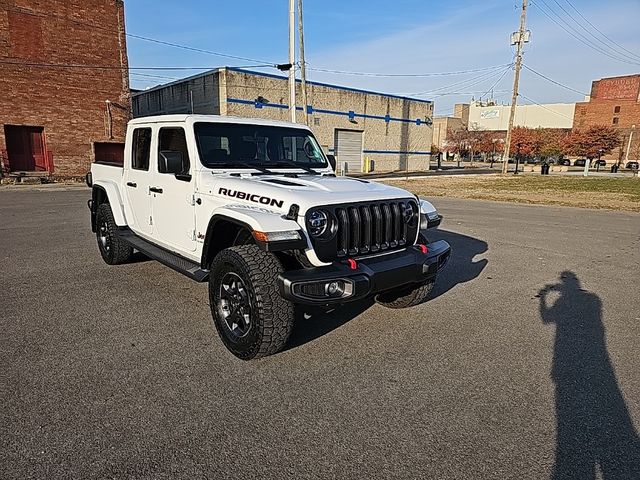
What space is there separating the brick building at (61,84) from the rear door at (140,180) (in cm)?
2126

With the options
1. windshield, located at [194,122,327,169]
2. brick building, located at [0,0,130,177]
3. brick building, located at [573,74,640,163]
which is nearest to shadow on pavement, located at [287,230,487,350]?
windshield, located at [194,122,327,169]

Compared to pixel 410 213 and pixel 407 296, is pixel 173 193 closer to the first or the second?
pixel 410 213

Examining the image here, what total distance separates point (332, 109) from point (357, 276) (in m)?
34.0

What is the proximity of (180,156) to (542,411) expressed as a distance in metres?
3.73

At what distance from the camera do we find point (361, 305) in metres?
4.89

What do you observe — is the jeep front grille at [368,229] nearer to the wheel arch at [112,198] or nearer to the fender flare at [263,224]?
the fender flare at [263,224]

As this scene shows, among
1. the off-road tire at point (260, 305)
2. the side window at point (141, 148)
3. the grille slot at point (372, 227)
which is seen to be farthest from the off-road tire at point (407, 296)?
the side window at point (141, 148)

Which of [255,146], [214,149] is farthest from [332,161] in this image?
[214,149]

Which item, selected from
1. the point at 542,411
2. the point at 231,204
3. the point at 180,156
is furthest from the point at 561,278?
the point at 180,156

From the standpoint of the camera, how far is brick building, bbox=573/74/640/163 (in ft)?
247

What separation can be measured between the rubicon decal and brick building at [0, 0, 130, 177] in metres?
23.6

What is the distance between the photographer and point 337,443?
2.60 m

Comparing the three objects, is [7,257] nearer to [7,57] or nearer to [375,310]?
[375,310]

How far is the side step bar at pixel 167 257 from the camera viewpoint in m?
4.18
